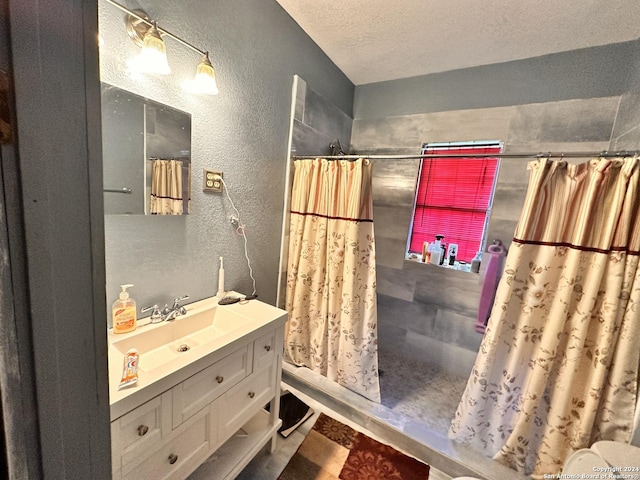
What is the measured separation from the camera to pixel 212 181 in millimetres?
1379

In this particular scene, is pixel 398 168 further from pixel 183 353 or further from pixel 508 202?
pixel 183 353

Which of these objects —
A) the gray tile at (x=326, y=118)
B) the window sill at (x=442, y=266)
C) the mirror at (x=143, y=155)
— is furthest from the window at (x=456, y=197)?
the mirror at (x=143, y=155)

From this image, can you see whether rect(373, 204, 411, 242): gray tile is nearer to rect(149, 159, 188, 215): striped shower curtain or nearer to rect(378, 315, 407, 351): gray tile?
rect(378, 315, 407, 351): gray tile

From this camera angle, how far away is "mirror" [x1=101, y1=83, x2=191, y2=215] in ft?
3.25

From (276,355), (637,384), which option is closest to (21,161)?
(276,355)

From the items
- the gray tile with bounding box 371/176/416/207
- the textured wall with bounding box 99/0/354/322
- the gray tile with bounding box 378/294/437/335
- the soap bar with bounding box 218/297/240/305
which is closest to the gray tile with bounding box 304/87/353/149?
the textured wall with bounding box 99/0/354/322

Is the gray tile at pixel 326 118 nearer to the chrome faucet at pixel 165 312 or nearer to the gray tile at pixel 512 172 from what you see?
the gray tile at pixel 512 172

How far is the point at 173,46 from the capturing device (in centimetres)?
114

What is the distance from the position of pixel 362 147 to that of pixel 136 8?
192 cm

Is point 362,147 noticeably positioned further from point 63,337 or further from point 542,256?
point 63,337

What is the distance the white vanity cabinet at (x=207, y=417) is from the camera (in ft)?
2.67

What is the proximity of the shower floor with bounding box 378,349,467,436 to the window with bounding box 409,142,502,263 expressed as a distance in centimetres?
105

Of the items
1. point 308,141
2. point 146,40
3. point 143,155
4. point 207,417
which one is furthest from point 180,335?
point 308,141

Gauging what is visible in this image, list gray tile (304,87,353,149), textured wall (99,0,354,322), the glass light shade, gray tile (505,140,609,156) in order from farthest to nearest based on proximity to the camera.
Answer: gray tile (304,87,353,149) → gray tile (505,140,609,156) → textured wall (99,0,354,322) → the glass light shade
